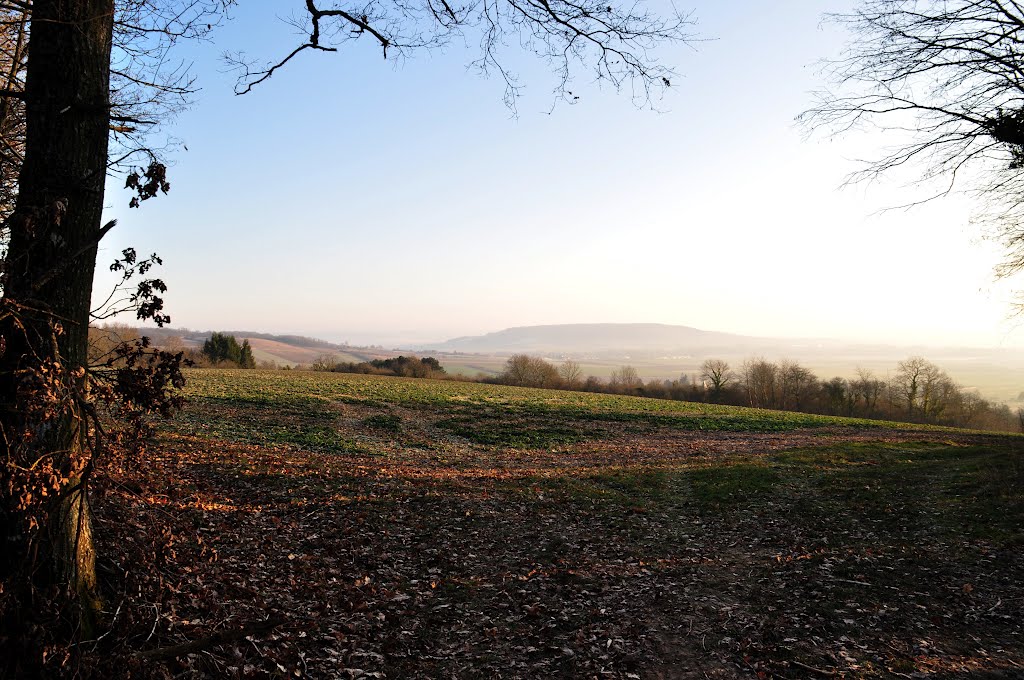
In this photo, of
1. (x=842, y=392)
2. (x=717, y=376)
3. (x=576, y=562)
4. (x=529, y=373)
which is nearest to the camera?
(x=576, y=562)

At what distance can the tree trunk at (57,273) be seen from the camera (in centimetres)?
435

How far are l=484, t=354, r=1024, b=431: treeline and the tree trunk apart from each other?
59.2 metres

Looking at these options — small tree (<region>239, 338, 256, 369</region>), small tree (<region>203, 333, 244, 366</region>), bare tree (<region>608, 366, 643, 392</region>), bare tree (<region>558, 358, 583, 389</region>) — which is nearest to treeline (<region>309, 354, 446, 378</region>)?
small tree (<region>239, 338, 256, 369</region>)

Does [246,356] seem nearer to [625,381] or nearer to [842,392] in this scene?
[625,381]

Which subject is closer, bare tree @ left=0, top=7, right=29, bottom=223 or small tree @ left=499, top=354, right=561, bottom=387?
bare tree @ left=0, top=7, right=29, bottom=223

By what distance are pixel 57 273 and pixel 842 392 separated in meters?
66.2

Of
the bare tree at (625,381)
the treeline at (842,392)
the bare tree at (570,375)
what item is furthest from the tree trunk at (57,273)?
the bare tree at (570,375)

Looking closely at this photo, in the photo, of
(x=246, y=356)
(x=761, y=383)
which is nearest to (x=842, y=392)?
(x=761, y=383)

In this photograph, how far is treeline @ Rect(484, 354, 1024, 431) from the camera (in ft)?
173

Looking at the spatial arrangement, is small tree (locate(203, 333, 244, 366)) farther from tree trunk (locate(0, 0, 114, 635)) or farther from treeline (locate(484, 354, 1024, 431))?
tree trunk (locate(0, 0, 114, 635))

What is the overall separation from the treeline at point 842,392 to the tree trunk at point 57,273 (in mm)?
59243

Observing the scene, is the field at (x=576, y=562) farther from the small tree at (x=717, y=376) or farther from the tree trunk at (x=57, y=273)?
the small tree at (x=717, y=376)

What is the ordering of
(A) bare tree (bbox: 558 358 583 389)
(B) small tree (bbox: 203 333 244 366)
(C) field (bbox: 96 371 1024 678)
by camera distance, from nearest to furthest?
(C) field (bbox: 96 371 1024 678) → (B) small tree (bbox: 203 333 244 366) → (A) bare tree (bbox: 558 358 583 389)

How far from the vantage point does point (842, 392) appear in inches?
2184
